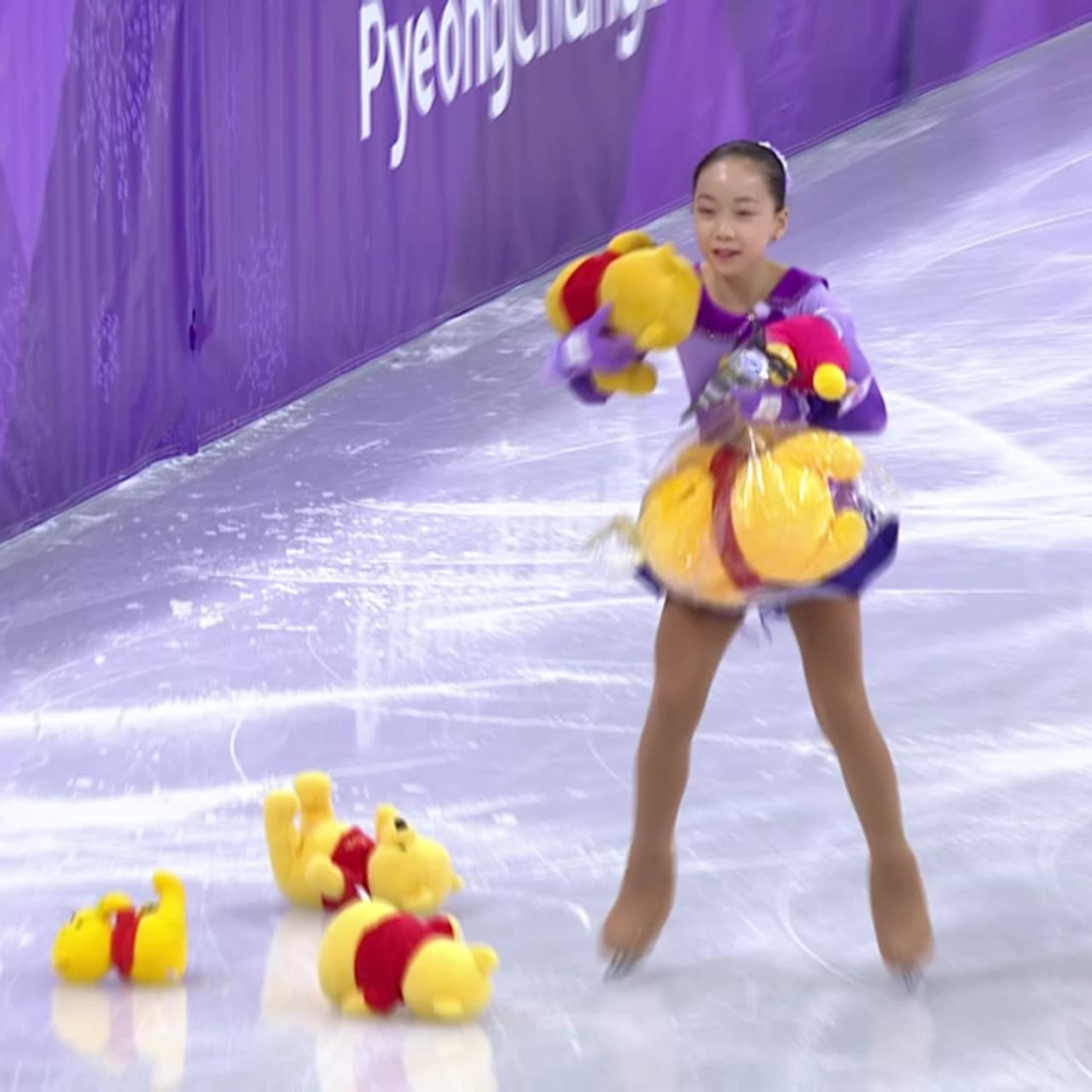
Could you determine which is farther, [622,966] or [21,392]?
[21,392]

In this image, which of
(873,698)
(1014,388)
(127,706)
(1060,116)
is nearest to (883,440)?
(1014,388)

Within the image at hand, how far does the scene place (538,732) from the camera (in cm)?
402

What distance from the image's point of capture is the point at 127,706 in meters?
4.28

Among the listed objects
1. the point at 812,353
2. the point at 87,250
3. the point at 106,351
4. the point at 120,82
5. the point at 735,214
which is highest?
the point at 735,214

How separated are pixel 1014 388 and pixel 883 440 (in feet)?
1.86

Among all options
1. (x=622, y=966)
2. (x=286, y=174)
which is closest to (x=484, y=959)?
(x=622, y=966)

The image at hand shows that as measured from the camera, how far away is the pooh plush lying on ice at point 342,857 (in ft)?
10.7

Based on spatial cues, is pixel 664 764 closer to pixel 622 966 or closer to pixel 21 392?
pixel 622 966

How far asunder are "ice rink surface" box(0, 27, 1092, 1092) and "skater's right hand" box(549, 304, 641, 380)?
0.85 metres

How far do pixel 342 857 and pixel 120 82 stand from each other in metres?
2.83

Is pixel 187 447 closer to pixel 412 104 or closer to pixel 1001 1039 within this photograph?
pixel 412 104

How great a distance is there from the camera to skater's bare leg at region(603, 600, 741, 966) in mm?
2908

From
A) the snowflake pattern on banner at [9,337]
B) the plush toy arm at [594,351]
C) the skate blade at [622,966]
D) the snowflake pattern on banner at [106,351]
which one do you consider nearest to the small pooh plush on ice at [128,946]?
the skate blade at [622,966]

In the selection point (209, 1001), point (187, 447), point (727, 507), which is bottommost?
point (187, 447)
